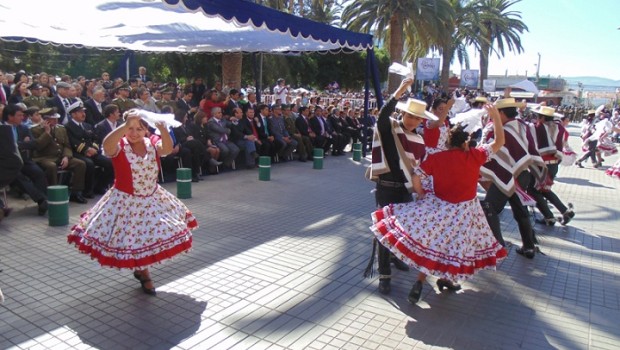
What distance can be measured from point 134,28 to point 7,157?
8341mm

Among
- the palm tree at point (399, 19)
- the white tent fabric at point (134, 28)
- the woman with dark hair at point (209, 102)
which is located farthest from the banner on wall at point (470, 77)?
the woman with dark hair at point (209, 102)

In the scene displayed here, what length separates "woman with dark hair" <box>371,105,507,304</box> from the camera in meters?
4.16

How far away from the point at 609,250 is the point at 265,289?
5.12 metres

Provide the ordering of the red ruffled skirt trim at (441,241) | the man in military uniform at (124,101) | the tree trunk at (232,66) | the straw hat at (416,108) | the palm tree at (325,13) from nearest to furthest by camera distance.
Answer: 1. the red ruffled skirt trim at (441,241)
2. the straw hat at (416,108)
3. the man in military uniform at (124,101)
4. the tree trunk at (232,66)
5. the palm tree at (325,13)

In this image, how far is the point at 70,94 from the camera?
9680 mm

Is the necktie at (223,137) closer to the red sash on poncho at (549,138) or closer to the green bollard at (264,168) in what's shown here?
the green bollard at (264,168)

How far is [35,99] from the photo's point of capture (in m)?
9.71

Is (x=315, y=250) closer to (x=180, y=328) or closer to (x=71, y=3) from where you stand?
(x=180, y=328)

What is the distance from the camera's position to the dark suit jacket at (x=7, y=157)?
17.2 feet

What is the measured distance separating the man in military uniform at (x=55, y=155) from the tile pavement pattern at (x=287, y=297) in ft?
1.77

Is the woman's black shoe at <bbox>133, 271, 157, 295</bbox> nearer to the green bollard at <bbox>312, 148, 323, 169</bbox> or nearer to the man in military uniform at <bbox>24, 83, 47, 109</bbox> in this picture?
the man in military uniform at <bbox>24, 83, 47, 109</bbox>

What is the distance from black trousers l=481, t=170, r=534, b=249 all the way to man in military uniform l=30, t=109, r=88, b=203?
20.4 ft

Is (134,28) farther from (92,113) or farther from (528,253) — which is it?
(528,253)

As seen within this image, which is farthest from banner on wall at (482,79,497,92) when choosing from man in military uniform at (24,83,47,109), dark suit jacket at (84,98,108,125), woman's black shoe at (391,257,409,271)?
woman's black shoe at (391,257,409,271)
